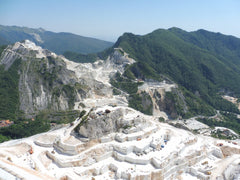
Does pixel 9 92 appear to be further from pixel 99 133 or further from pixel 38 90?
pixel 99 133

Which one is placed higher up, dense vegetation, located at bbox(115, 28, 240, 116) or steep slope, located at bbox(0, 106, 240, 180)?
dense vegetation, located at bbox(115, 28, 240, 116)

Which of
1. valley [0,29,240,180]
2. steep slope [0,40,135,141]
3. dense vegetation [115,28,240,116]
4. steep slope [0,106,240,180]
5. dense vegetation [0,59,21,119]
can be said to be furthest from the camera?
dense vegetation [115,28,240,116]

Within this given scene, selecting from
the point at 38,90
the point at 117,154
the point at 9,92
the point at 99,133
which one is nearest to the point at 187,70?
the point at 38,90

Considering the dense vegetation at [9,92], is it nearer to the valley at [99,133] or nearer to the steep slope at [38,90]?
the steep slope at [38,90]

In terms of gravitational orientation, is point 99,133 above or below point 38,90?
below

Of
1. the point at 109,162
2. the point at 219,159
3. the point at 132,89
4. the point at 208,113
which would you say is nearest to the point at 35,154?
the point at 109,162

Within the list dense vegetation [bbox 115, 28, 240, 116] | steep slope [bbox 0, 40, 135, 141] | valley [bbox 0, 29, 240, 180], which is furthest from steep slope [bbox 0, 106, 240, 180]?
dense vegetation [bbox 115, 28, 240, 116]

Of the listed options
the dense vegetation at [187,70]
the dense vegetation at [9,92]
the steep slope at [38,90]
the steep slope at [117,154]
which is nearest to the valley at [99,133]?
the steep slope at [117,154]

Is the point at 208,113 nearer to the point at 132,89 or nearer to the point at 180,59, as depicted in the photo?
the point at 132,89

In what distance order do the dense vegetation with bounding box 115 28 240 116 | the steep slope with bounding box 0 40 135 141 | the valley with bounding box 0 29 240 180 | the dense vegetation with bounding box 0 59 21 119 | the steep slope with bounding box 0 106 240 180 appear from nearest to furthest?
1. the steep slope with bounding box 0 106 240 180
2. the valley with bounding box 0 29 240 180
3. the dense vegetation with bounding box 0 59 21 119
4. the steep slope with bounding box 0 40 135 141
5. the dense vegetation with bounding box 115 28 240 116

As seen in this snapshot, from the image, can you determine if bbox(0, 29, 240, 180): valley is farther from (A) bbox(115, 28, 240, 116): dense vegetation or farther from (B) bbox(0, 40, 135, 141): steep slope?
(A) bbox(115, 28, 240, 116): dense vegetation

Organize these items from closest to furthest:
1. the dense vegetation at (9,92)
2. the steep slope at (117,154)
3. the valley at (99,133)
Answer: the steep slope at (117,154), the valley at (99,133), the dense vegetation at (9,92)
